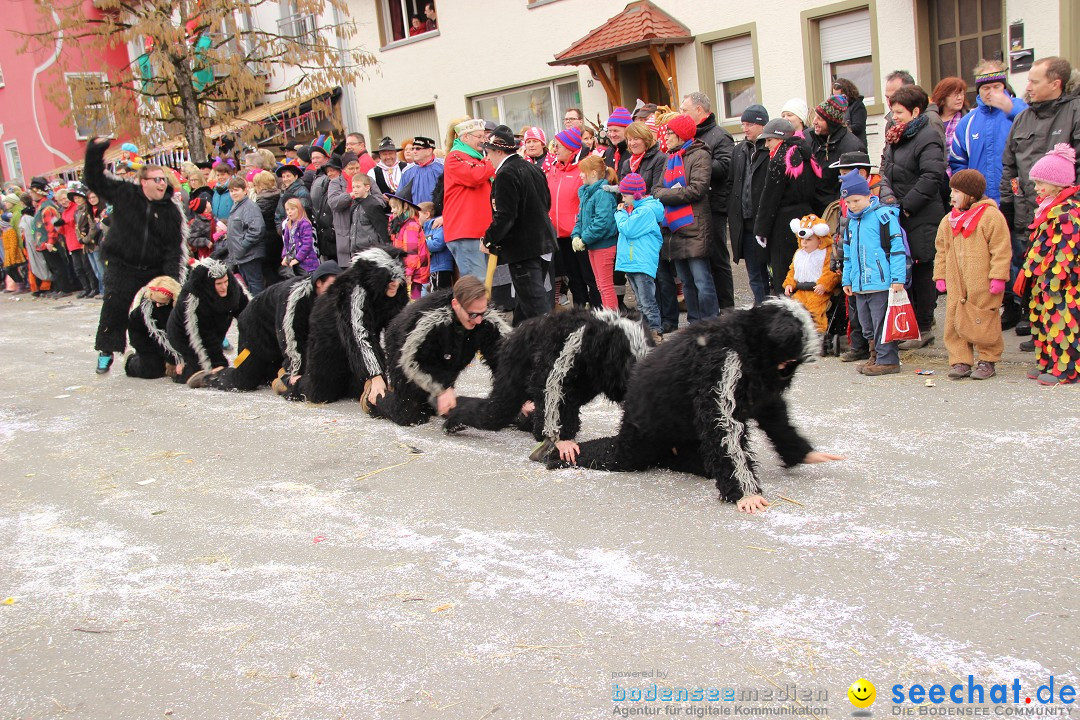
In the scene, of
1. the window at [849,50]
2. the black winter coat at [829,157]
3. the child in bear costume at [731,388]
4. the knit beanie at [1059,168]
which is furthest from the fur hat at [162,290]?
the window at [849,50]

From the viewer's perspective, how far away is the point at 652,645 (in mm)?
3598

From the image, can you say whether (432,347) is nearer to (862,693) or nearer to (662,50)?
(862,693)

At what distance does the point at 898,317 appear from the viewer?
23.6 feet

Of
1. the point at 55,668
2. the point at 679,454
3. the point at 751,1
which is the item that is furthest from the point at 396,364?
the point at 751,1

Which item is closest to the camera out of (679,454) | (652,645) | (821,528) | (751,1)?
(652,645)

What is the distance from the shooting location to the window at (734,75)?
49.9 feet

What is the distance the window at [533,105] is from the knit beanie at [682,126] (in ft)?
31.0

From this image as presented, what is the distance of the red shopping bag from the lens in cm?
718

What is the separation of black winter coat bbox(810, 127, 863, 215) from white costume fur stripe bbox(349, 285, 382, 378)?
4058 mm

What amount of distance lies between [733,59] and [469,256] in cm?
787

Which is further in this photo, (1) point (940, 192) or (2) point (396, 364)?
(1) point (940, 192)

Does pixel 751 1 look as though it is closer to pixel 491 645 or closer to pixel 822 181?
pixel 822 181

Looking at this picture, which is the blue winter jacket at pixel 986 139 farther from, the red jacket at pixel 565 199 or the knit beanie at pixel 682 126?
the red jacket at pixel 565 199

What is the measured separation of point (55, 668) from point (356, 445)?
301 centimetres
